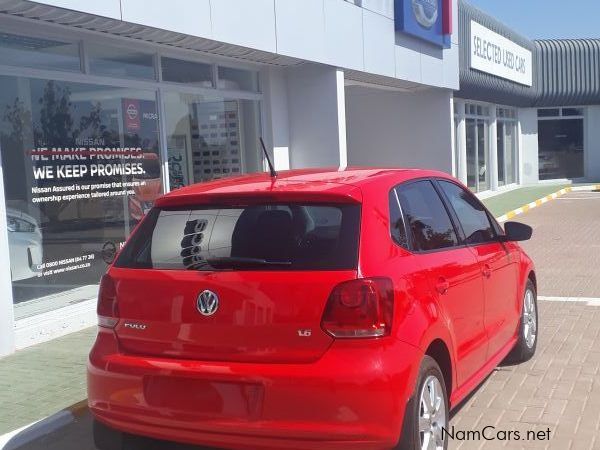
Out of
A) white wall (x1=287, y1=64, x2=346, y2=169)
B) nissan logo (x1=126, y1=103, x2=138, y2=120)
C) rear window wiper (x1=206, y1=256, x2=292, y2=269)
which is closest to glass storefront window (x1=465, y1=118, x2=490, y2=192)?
white wall (x1=287, y1=64, x2=346, y2=169)

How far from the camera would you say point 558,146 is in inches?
1115

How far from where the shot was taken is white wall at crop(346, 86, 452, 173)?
17.7 metres

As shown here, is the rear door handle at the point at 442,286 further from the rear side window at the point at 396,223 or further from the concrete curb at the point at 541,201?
the concrete curb at the point at 541,201

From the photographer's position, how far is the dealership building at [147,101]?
6.96m

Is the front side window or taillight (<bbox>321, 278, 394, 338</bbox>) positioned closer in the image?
taillight (<bbox>321, 278, 394, 338</bbox>)

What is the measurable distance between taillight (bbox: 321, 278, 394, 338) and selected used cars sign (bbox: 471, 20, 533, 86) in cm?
1724

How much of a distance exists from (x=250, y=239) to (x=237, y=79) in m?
7.49

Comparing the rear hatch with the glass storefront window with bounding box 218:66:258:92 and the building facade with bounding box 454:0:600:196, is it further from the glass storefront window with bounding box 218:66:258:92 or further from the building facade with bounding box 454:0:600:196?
the building facade with bounding box 454:0:600:196

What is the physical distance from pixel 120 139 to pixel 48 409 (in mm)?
4128

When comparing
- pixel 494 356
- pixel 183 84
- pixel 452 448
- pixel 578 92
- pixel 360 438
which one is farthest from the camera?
pixel 578 92

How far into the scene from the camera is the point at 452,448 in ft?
13.3

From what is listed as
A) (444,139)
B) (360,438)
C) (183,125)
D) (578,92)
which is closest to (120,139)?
(183,125)

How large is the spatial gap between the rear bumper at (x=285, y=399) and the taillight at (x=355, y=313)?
6cm

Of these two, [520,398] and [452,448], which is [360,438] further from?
[520,398]
